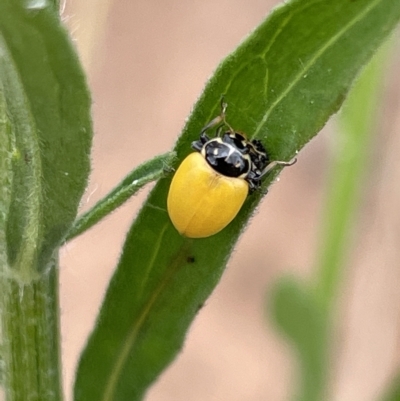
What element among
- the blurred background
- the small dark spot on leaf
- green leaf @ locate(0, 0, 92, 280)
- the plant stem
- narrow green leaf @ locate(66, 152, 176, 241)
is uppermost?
green leaf @ locate(0, 0, 92, 280)

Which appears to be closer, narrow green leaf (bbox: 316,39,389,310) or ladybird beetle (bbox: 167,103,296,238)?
ladybird beetle (bbox: 167,103,296,238)

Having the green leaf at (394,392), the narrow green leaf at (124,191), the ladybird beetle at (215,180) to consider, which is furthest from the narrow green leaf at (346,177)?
the narrow green leaf at (124,191)

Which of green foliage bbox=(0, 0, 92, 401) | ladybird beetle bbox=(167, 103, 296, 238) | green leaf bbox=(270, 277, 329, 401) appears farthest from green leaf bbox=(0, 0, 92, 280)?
green leaf bbox=(270, 277, 329, 401)

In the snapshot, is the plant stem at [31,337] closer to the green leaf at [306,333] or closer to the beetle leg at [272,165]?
the beetle leg at [272,165]

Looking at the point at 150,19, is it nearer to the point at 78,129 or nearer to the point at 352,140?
the point at 352,140

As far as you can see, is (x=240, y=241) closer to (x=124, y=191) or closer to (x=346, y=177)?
(x=346, y=177)

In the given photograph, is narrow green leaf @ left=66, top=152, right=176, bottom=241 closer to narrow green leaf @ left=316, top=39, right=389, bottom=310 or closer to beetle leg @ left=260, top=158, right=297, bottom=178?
beetle leg @ left=260, top=158, right=297, bottom=178

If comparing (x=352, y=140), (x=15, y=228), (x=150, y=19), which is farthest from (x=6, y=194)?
(x=150, y=19)
